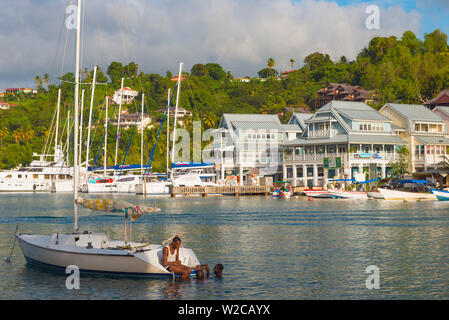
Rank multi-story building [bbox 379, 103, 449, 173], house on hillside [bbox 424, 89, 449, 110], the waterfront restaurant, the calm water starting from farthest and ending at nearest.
→ house on hillside [bbox 424, 89, 449, 110] → multi-story building [bbox 379, 103, 449, 173] → the waterfront restaurant → the calm water

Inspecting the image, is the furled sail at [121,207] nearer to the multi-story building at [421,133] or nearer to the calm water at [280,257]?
the calm water at [280,257]

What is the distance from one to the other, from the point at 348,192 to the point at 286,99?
8888 centimetres

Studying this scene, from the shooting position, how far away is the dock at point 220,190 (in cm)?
8700

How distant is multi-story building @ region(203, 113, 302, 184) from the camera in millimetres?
99500

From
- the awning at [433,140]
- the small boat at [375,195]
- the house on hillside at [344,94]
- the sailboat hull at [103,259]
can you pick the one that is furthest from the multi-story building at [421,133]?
the sailboat hull at [103,259]

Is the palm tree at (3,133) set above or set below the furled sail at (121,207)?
above

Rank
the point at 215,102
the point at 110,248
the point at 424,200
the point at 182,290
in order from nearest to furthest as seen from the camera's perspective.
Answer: the point at 182,290 → the point at 110,248 → the point at 424,200 → the point at 215,102

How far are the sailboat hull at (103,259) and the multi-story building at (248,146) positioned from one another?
2937 inches

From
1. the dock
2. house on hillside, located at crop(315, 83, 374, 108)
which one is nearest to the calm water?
the dock

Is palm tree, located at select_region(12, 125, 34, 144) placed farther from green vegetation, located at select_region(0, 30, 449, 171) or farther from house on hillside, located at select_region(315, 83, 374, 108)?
house on hillside, located at select_region(315, 83, 374, 108)

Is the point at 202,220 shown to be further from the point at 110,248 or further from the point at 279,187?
the point at 279,187

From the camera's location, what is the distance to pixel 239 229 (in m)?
40.8

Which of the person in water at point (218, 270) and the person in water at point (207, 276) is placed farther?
the person in water at point (218, 270)
